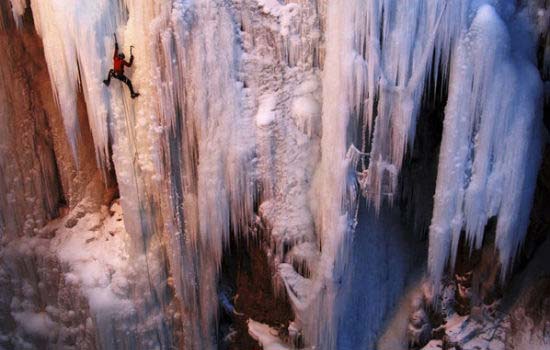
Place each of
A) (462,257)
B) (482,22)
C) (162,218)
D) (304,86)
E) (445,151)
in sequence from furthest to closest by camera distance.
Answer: (162,218)
(462,257)
(304,86)
(445,151)
(482,22)

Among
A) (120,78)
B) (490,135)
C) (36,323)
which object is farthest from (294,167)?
(36,323)

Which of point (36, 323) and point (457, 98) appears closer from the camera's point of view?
point (457, 98)

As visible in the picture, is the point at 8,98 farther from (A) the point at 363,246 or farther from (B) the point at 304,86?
(A) the point at 363,246

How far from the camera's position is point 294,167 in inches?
175

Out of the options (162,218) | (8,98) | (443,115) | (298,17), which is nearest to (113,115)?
(162,218)

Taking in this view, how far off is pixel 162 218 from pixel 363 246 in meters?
1.80

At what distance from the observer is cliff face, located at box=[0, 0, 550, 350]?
388 cm

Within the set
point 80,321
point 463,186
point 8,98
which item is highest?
point 8,98

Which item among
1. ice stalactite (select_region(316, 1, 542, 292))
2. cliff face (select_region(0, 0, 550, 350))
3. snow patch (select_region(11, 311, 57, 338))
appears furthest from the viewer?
snow patch (select_region(11, 311, 57, 338))

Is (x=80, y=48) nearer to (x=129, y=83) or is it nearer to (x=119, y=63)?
(x=119, y=63)

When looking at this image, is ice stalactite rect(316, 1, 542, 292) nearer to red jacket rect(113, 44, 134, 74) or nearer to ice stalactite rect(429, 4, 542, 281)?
ice stalactite rect(429, 4, 542, 281)

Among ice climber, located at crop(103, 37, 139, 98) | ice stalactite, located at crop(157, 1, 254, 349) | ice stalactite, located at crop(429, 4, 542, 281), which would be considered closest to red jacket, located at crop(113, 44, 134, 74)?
ice climber, located at crop(103, 37, 139, 98)

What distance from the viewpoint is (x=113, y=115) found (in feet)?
15.3

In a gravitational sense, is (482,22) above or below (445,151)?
above
